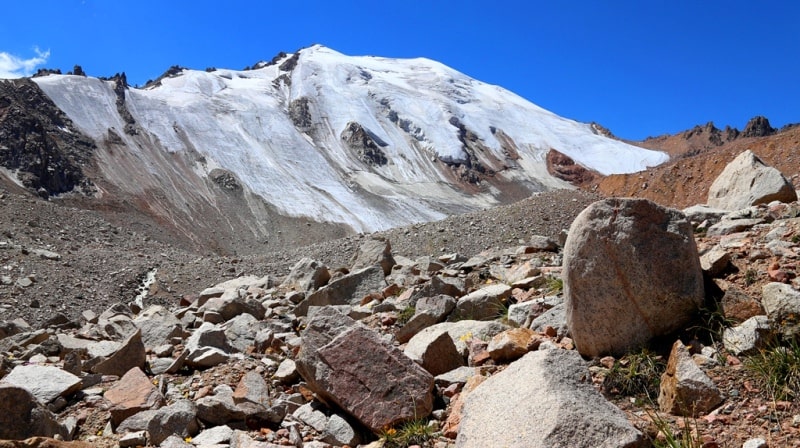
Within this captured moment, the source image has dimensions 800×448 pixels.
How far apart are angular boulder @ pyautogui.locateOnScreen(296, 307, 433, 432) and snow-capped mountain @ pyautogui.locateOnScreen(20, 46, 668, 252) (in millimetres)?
40551

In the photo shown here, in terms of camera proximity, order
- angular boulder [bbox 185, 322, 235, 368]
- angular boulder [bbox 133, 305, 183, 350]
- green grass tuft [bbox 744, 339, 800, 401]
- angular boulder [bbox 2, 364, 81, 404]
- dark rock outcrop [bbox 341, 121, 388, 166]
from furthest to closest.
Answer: dark rock outcrop [bbox 341, 121, 388, 166]
angular boulder [bbox 133, 305, 183, 350]
angular boulder [bbox 185, 322, 235, 368]
angular boulder [bbox 2, 364, 81, 404]
green grass tuft [bbox 744, 339, 800, 401]

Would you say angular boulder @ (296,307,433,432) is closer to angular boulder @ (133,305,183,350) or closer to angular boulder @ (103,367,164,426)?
angular boulder @ (103,367,164,426)

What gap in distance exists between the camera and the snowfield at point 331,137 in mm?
56219

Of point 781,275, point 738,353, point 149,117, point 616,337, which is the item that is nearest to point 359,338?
point 616,337

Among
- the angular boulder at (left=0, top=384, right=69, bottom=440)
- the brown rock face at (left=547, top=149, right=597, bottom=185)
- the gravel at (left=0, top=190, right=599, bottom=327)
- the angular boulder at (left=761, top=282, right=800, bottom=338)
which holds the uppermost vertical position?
the brown rock face at (left=547, top=149, right=597, bottom=185)

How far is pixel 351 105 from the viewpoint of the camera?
282ft

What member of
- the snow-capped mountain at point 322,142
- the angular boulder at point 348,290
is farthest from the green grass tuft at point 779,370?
the snow-capped mountain at point 322,142

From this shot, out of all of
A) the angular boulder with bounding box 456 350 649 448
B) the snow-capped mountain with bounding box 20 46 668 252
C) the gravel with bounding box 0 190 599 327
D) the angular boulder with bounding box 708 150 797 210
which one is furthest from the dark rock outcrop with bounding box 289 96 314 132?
the angular boulder with bounding box 456 350 649 448

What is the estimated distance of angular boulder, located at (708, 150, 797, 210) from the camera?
1032 cm

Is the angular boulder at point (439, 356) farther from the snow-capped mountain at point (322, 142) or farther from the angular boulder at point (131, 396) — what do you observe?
the snow-capped mountain at point (322, 142)

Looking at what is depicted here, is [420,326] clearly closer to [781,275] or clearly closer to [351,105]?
[781,275]

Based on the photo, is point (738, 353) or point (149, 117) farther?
point (149, 117)

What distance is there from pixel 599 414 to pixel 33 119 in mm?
50699

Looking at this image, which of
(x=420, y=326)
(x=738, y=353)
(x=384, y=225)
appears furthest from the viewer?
(x=384, y=225)
